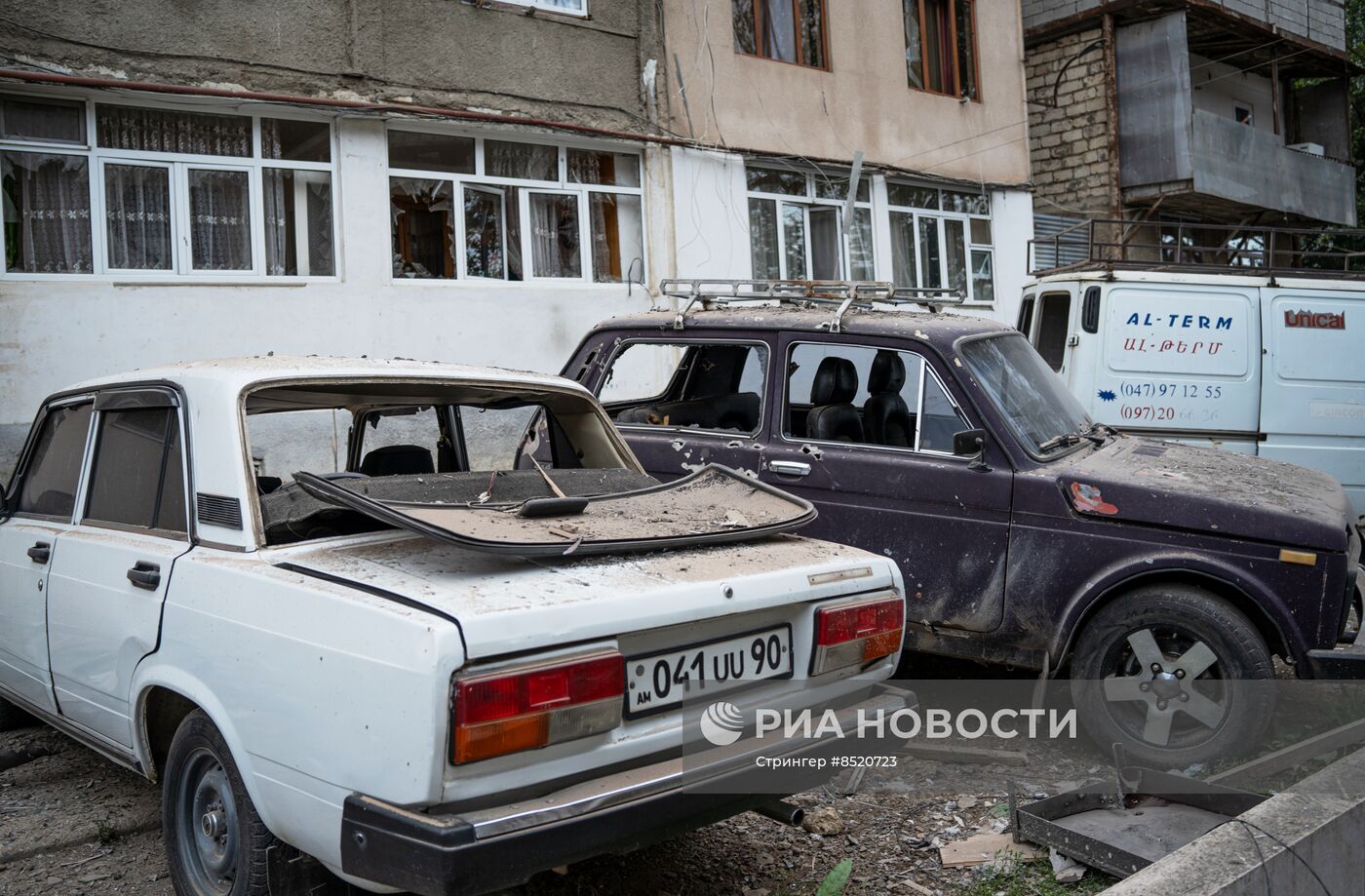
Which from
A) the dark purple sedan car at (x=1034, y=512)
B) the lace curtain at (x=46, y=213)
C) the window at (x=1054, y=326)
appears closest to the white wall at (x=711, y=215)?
the window at (x=1054, y=326)

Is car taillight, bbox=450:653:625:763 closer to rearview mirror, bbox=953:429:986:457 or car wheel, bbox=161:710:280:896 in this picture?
car wheel, bbox=161:710:280:896

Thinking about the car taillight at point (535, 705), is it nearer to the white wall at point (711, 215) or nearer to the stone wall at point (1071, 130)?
the white wall at point (711, 215)

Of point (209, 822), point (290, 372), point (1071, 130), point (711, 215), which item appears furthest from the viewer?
point (1071, 130)

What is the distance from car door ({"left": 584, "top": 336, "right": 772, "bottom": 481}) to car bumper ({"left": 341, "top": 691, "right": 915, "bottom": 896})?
102 inches

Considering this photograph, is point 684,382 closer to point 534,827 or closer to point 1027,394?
point 1027,394

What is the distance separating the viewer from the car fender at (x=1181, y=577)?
427 cm

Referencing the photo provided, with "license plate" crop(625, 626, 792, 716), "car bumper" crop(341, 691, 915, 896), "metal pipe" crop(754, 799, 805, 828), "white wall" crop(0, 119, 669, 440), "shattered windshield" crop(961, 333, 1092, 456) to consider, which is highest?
"white wall" crop(0, 119, 669, 440)

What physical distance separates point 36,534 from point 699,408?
10.3ft

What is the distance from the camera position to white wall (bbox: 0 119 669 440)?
364 inches

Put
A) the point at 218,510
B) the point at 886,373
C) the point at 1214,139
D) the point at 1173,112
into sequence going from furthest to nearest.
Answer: the point at 1214,139
the point at 1173,112
the point at 886,373
the point at 218,510

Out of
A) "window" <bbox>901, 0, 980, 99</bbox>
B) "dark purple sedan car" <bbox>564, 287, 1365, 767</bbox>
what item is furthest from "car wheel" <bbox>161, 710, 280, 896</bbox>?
"window" <bbox>901, 0, 980, 99</bbox>

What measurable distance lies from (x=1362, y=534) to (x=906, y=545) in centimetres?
425

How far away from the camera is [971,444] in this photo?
4660 millimetres

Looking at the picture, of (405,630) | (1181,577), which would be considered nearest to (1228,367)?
(1181,577)
